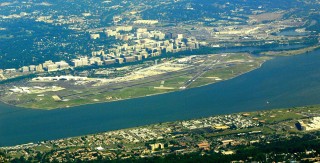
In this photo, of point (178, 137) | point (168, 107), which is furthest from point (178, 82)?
point (178, 137)

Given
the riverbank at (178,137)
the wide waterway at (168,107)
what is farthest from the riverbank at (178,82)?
the riverbank at (178,137)

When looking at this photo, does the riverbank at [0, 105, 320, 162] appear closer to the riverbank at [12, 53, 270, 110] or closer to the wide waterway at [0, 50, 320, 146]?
the wide waterway at [0, 50, 320, 146]

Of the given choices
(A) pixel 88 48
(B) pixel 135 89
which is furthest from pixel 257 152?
(A) pixel 88 48

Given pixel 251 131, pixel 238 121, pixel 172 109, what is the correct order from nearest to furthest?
1. pixel 251 131
2. pixel 238 121
3. pixel 172 109

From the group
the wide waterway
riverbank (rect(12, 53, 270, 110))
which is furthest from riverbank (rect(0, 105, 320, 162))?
riverbank (rect(12, 53, 270, 110))

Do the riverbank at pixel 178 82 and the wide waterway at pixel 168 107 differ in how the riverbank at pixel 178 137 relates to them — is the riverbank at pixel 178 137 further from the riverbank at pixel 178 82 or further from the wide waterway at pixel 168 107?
the riverbank at pixel 178 82

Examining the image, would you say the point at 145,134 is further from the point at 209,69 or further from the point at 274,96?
the point at 209,69

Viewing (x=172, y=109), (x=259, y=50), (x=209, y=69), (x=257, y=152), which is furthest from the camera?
(x=259, y=50)

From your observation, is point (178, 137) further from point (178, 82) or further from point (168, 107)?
point (178, 82)

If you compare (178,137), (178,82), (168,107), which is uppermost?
(178,82)
